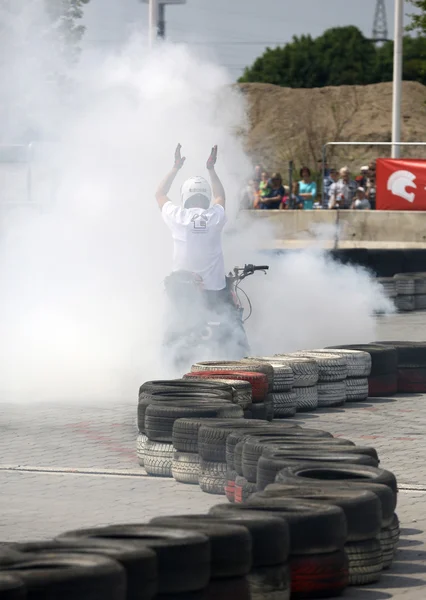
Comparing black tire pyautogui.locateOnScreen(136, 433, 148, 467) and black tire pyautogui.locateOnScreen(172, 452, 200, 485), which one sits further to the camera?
black tire pyautogui.locateOnScreen(136, 433, 148, 467)

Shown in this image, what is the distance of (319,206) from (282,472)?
24.2m

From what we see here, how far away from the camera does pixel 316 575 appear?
625 centimetres

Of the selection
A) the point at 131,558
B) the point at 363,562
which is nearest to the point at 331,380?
the point at 363,562

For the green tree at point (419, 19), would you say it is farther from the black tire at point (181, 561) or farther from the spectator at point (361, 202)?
the black tire at point (181, 561)

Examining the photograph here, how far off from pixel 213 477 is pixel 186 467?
43cm

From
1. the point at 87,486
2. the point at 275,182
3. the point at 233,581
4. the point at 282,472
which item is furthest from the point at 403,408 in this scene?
the point at 275,182

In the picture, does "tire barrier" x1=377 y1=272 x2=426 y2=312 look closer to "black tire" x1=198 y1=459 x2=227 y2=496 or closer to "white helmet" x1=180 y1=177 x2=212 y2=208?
"white helmet" x1=180 y1=177 x2=212 y2=208

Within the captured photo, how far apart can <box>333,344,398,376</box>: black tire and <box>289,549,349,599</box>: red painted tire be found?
23.9 feet

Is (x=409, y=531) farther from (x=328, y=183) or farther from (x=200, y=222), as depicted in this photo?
(x=328, y=183)

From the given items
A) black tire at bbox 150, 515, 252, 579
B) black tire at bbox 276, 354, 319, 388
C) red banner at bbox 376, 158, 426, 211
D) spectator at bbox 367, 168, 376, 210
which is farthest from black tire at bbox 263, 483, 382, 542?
spectator at bbox 367, 168, 376, 210

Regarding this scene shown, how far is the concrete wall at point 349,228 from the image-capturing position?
29.2 meters

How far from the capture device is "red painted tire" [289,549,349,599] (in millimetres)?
6223

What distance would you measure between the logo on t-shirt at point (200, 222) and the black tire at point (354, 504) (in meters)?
7.12

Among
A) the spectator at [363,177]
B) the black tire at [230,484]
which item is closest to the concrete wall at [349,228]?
the spectator at [363,177]
